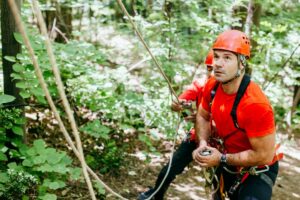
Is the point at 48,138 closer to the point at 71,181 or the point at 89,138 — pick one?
the point at 89,138

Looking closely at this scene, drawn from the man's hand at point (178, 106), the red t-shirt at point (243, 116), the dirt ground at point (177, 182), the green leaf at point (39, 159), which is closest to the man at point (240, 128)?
the red t-shirt at point (243, 116)

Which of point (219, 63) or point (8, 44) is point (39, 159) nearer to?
point (8, 44)

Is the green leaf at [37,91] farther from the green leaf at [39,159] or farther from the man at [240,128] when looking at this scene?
the man at [240,128]

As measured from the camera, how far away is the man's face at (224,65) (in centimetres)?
278

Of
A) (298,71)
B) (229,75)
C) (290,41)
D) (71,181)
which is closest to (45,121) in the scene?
(71,181)

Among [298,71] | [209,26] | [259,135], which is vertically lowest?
[298,71]

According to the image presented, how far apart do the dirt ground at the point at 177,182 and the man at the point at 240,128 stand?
6.23ft

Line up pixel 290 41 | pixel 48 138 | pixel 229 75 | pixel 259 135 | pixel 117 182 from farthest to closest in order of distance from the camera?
pixel 290 41 → pixel 48 138 → pixel 117 182 → pixel 229 75 → pixel 259 135

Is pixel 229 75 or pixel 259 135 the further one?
pixel 229 75

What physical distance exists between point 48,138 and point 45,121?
0.36m

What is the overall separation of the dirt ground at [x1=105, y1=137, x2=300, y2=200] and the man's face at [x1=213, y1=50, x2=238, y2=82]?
232 centimetres

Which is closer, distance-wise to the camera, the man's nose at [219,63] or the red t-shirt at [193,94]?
the man's nose at [219,63]

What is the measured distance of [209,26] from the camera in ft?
16.6

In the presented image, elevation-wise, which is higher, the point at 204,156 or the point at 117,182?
the point at 204,156
